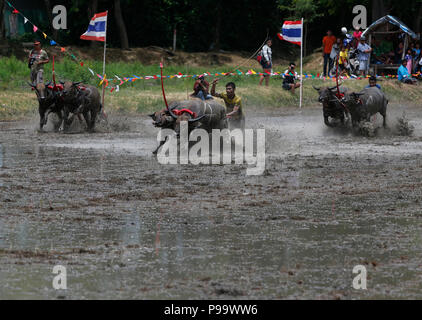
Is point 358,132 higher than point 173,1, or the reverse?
point 173,1

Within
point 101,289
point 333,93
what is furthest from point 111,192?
point 333,93

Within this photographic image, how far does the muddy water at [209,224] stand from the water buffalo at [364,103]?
216 cm

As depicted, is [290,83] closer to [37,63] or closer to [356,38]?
[356,38]

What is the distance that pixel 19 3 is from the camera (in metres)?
41.3

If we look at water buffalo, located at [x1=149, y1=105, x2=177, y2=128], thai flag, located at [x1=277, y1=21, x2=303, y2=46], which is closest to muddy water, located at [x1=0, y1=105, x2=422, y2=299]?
water buffalo, located at [x1=149, y1=105, x2=177, y2=128]

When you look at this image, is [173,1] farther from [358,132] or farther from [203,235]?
[203,235]

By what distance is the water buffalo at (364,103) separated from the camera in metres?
20.6

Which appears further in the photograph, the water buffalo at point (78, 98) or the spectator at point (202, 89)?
the water buffalo at point (78, 98)

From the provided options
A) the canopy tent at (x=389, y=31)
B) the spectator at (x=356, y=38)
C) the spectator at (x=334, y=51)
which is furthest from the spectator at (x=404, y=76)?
the spectator at (x=334, y=51)

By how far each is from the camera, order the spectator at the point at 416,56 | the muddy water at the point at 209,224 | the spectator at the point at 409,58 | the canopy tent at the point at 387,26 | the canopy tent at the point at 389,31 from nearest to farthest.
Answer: the muddy water at the point at 209,224 < the spectator at the point at 409,58 < the spectator at the point at 416,56 < the canopy tent at the point at 387,26 < the canopy tent at the point at 389,31

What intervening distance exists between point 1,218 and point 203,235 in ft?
9.03

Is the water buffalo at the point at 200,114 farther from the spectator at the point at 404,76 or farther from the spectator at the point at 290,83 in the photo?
the spectator at the point at 404,76

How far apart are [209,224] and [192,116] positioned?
6538mm

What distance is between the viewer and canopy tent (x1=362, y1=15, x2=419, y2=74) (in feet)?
112
